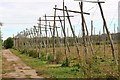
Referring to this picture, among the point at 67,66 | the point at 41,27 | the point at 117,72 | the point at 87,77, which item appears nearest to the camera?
the point at 117,72

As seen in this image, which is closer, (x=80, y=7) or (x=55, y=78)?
(x=55, y=78)

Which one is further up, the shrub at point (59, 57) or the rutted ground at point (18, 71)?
the shrub at point (59, 57)

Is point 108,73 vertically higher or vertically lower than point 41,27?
lower

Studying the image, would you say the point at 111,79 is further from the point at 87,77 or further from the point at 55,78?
the point at 55,78

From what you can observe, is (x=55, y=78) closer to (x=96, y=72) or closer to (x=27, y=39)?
(x=96, y=72)

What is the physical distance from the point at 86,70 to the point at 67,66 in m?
9.78

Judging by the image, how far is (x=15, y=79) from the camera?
63.3 ft

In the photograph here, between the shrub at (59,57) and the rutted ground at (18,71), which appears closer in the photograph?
the rutted ground at (18,71)

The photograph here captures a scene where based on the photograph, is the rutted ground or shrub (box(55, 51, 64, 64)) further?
shrub (box(55, 51, 64, 64))

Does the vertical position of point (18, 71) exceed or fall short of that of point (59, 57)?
it falls short

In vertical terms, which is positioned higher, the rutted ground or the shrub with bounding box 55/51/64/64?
the shrub with bounding box 55/51/64/64

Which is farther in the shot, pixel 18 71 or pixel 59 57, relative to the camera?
pixel 59 57

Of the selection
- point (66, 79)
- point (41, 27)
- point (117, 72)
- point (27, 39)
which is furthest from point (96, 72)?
point (27, 39)

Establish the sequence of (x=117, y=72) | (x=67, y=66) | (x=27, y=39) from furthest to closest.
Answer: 1. (x=27, y=39)
2. (x=67, y=66)
3. (x=117, y=72)
